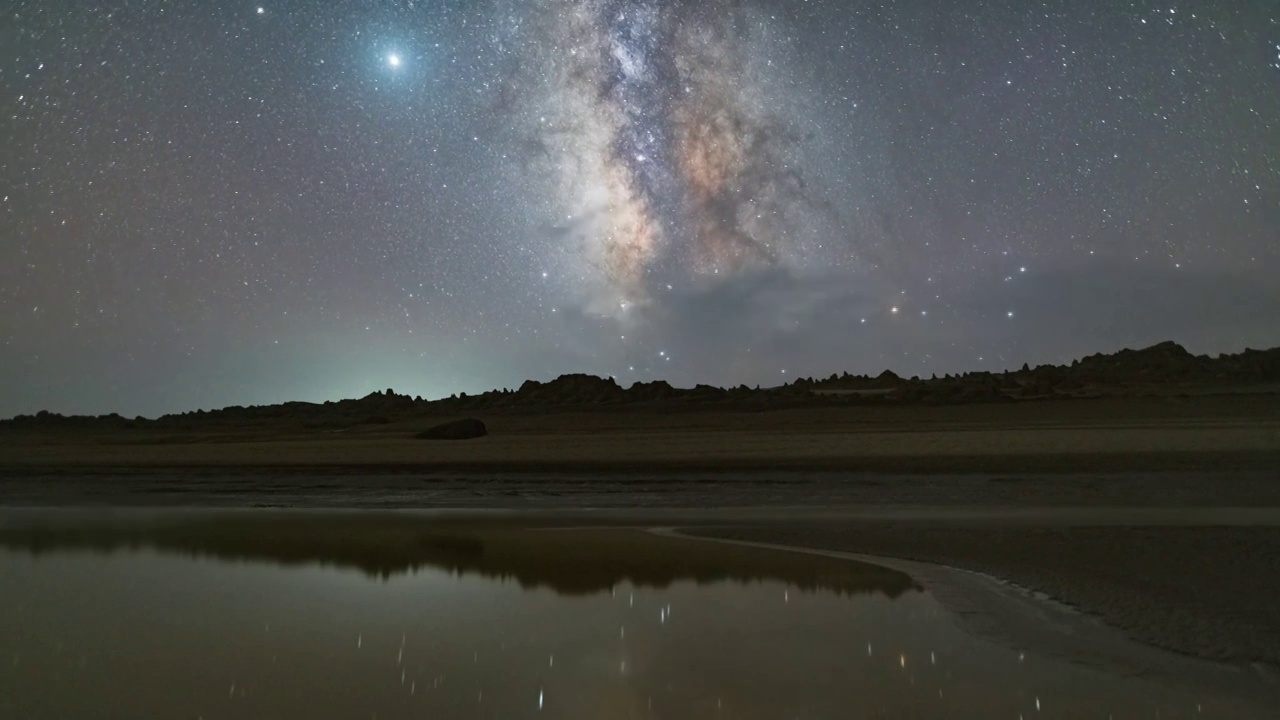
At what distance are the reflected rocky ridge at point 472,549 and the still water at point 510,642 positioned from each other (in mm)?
63

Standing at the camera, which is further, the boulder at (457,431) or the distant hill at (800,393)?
the distant hill at (800,393)

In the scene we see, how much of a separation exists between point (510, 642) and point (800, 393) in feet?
166

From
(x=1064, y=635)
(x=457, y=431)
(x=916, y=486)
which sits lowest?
(x=1064, y=635)

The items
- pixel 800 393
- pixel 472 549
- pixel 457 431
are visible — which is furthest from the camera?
pixel 800 393

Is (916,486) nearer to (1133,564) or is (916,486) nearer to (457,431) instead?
(1133,564)

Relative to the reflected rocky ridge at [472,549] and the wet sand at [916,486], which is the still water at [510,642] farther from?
the wet sand at [916,486]

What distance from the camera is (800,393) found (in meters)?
55.5

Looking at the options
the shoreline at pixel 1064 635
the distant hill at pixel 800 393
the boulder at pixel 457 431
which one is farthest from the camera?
the distant hill at pixel 800 393

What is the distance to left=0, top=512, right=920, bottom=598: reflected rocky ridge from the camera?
8.66 meters

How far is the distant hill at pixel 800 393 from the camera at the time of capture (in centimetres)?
4931

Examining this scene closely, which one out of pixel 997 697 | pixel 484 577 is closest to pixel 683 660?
pixel 997 697

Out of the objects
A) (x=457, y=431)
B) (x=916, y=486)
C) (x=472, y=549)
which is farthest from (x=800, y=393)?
(x=472, y=549)

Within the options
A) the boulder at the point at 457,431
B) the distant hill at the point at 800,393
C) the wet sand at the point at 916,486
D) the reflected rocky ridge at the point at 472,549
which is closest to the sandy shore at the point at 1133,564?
the wet sand at the point at 916,486

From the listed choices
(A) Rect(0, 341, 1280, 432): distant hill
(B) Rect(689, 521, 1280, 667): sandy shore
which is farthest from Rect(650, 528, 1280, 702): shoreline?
(A) Rect(0, 341, 1280, 432): distant hill
